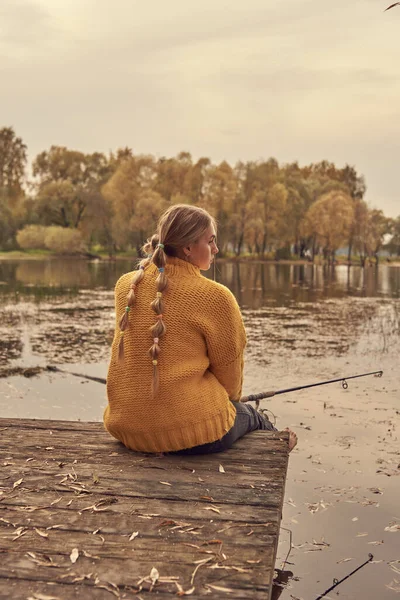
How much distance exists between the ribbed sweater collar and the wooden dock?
42.1 inches

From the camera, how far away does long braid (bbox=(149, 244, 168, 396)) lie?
3.67 meters

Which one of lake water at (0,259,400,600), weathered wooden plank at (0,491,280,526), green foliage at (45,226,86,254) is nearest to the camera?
weathered wooden plank at (0,491,280,526)

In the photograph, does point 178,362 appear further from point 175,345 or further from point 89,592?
point 89,592

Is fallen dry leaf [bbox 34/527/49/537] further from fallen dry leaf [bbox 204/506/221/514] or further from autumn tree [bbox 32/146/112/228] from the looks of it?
autumn tree [bbox 32/146/112/228]

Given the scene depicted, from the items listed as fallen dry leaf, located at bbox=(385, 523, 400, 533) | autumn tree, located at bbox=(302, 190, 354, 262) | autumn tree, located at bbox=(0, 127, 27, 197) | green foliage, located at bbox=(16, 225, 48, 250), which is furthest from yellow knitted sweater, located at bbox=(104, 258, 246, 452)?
autumn tree, located at bbox=(0, 127, 27, 197)

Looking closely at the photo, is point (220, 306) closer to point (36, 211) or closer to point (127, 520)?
point (127, 520)

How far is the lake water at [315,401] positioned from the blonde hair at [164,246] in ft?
2.87

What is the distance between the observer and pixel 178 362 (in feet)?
12.3

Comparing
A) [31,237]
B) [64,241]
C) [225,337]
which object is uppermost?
[31,237]

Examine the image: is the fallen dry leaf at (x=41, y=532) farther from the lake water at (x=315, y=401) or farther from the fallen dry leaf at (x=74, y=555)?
the lake water at (x=315, y=401)

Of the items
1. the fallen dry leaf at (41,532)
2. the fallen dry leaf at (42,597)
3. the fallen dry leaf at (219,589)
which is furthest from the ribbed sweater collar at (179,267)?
the fallen dry leaf at (42,597)

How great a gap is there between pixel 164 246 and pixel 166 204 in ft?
169

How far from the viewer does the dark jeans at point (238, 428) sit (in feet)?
12.9

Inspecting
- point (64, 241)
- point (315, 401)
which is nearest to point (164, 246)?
point (315, 401)
